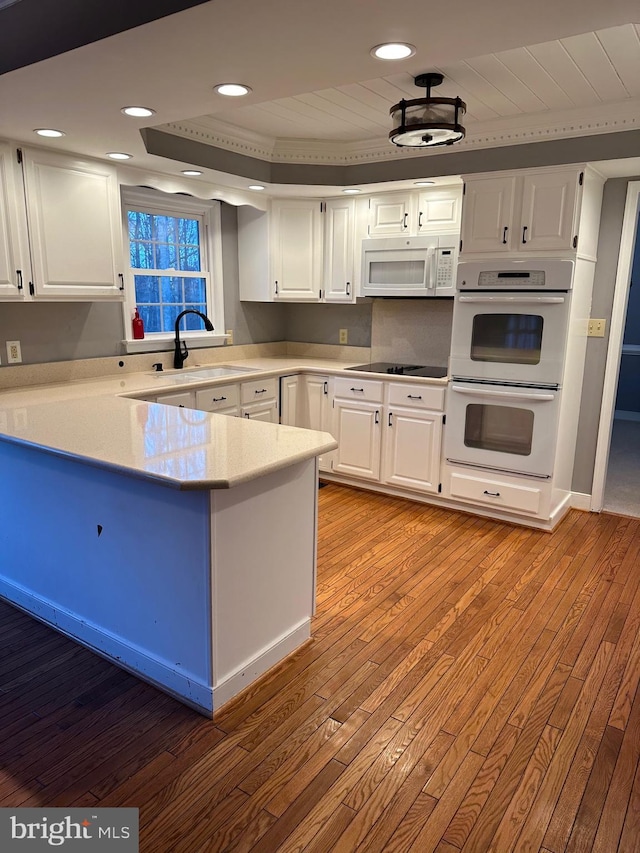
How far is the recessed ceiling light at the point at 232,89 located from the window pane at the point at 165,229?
2.11 meters

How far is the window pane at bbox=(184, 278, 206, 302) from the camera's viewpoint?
176 inches

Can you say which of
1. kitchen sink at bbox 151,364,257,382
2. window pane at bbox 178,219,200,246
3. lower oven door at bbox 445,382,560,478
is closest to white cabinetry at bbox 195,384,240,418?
kitchen sink at bbox 151,364,257,382

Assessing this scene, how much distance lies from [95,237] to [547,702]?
3.10 metres

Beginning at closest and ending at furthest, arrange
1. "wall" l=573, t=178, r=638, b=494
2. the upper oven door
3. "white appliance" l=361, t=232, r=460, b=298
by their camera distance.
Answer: the upper oven door < "wall" l=573, t=178, r=638, b=494 < "white appliance" l=361, t=232, r=460, b=298

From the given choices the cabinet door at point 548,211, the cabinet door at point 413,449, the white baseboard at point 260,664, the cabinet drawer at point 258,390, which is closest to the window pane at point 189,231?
the cabinet drawer at point 258,390

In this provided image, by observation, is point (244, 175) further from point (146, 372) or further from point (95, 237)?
point (146, 372)

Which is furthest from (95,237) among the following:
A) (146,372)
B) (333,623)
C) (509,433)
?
(509,433)

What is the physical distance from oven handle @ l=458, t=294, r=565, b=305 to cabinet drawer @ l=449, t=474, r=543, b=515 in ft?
3.64

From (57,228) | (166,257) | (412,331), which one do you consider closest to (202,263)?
(166,257)

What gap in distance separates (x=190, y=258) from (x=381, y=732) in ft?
11.8

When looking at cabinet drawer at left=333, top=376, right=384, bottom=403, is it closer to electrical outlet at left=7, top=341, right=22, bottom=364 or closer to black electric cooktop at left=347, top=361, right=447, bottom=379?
black electric cooktop at left=347, top=361, right=447, bottom=379

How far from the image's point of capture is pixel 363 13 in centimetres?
156

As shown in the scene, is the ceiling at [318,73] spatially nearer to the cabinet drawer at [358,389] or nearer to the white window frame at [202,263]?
the white window frame at [202,263]

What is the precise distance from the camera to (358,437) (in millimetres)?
4297
